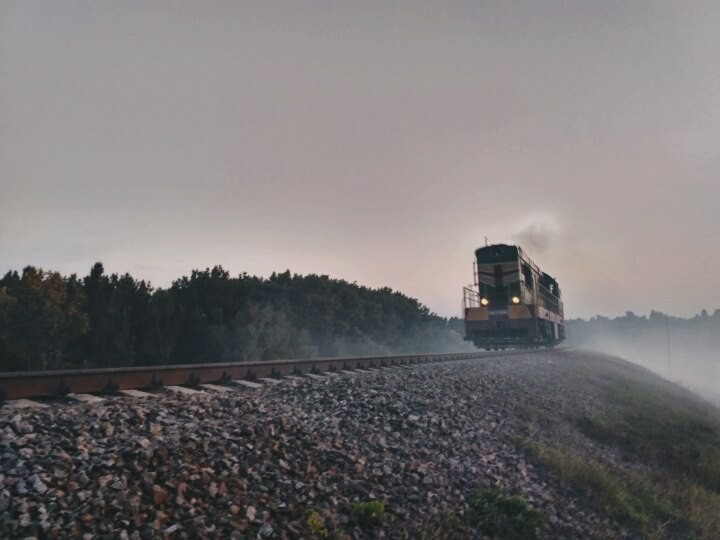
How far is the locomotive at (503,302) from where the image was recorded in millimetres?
27453

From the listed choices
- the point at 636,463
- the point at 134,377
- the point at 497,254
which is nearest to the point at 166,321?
the point at 497,254

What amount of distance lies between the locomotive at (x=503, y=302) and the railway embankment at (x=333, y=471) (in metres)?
15.9

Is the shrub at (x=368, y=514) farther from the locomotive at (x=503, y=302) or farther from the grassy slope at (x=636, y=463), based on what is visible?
the locomotive at (x=503, y=302)

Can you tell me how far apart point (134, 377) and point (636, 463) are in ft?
31.8

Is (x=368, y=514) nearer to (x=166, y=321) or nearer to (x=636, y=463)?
(x=636, y=463)

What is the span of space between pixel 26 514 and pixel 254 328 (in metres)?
30.9

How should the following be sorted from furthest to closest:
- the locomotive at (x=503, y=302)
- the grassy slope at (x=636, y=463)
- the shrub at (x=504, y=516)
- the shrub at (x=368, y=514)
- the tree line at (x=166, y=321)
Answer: the tree line at (x=166, y=321) < the locomotive at (x=503, y=302) < the grassy slope at (x=636, y=463) < the shrub at (x=504, y=516) < the shrub at (x=368, y=514)

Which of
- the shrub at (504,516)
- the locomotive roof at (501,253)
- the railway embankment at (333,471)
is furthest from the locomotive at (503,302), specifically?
the shrub at (504,516)

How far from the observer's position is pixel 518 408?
11523 millimetres

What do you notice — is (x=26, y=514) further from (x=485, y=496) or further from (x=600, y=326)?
(x=600, y=326)

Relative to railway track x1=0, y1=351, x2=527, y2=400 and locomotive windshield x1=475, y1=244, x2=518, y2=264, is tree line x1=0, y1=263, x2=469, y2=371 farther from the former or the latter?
railway track x1=0, y1=351, x2=527, y2=400

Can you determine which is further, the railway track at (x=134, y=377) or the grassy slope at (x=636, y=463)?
the grassy slope at (x=636, y=463)

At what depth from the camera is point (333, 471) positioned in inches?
234

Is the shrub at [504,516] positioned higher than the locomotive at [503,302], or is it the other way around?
the locomotive at [503,302]
